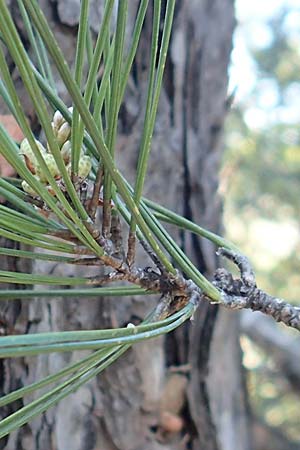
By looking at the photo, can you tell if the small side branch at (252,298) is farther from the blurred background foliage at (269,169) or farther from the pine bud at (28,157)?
the blurred background foliage at (269,169)

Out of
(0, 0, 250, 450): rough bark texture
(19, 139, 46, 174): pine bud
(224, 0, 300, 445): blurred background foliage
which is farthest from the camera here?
(224, 0, 300, 445): blurred background foliage

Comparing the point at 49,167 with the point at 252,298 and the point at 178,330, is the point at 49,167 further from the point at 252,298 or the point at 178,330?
the point at 178,330

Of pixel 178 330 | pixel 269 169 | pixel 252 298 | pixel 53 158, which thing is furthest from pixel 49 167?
pixel 269 169

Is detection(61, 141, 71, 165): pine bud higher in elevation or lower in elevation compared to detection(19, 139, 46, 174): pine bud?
higher

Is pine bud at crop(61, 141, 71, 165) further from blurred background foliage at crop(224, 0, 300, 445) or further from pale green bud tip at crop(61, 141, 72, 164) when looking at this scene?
blurred background foliage at crop(224, 0, 300, 445)

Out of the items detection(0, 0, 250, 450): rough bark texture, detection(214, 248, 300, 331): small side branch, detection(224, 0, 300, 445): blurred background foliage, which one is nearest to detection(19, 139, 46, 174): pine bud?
detection(214, 248, 300, 331): small side branch

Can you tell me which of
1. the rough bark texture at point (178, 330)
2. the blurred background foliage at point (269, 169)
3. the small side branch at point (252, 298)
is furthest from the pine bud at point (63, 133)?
the blurred background foliage at point (269, 169)

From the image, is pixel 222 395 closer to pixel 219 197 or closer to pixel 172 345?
pixel 172 345
